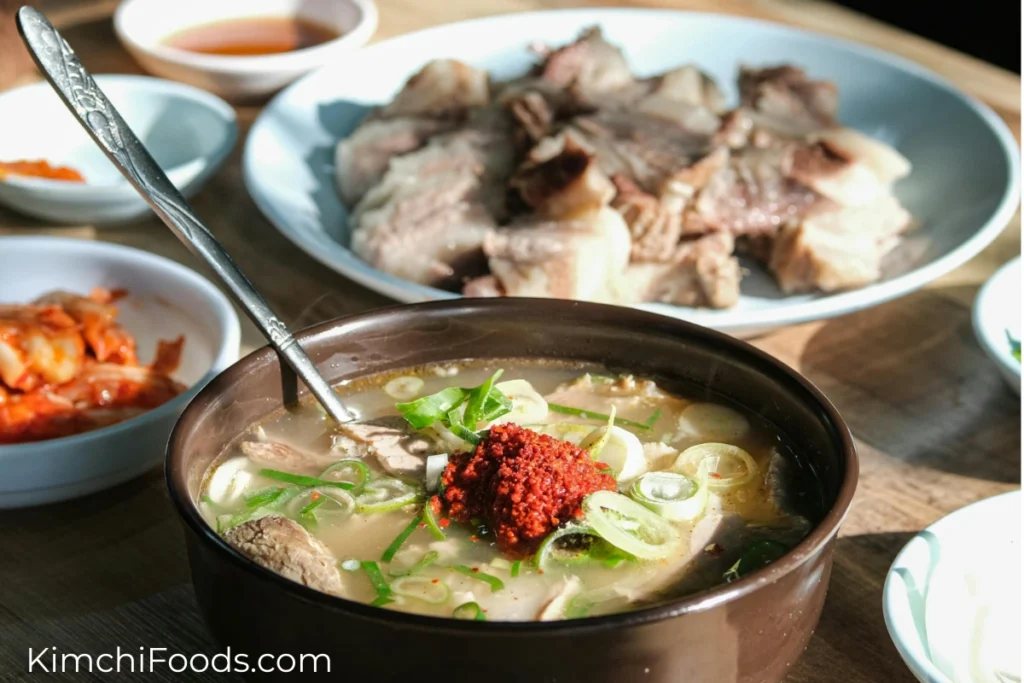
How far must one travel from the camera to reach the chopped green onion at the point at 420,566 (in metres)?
1.28

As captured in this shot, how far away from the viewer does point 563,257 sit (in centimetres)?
213

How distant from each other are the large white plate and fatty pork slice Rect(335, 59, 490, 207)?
85 mm

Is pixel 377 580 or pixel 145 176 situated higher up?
pixel 145 176

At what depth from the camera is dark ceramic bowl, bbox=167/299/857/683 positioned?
3.48 ft

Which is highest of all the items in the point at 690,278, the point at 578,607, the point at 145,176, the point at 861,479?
the point at 145,176

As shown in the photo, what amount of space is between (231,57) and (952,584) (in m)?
2.45

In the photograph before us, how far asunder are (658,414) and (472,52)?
75.3 inches

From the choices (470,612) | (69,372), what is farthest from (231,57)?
(470,612)

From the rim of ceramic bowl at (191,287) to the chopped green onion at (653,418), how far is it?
612 millimetres

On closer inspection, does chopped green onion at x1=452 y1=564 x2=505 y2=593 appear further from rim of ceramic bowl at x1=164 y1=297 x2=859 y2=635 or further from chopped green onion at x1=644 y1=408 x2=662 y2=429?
chopped green onion at x1=644 y1=408 x2=662 y2=429

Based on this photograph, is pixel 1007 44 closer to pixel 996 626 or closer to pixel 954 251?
pixel 954 251

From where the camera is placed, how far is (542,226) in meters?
2.23

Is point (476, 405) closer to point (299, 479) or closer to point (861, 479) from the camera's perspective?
point (299, 479)

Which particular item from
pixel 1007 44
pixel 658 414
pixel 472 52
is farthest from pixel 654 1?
pixel 658 414
